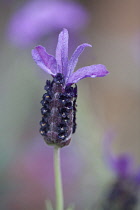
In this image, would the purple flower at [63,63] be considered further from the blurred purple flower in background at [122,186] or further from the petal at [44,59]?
the blurred purple flower in background at [122,186]

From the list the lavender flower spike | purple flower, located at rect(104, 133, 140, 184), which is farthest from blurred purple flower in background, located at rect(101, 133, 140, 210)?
the lavender flower spike

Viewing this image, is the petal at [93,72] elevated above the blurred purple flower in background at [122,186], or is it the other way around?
the petal at [93,72]

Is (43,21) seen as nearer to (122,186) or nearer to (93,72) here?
(122,186)

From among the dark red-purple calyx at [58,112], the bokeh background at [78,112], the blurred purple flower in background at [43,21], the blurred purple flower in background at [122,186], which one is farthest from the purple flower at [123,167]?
the blurred purple flower in background at [43,21]

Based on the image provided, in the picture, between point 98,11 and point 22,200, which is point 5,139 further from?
point 98,11

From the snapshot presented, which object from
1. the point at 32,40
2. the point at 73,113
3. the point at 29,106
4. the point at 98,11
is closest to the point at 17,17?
the point at 32,40

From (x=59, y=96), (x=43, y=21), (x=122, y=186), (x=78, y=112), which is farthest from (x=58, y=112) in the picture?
(x=43, y=21)

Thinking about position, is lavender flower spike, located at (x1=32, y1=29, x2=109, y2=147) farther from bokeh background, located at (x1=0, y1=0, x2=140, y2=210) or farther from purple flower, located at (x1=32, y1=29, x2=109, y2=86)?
bokeh background, located at (x1=0, y1=0, x2=140, y2=210)
